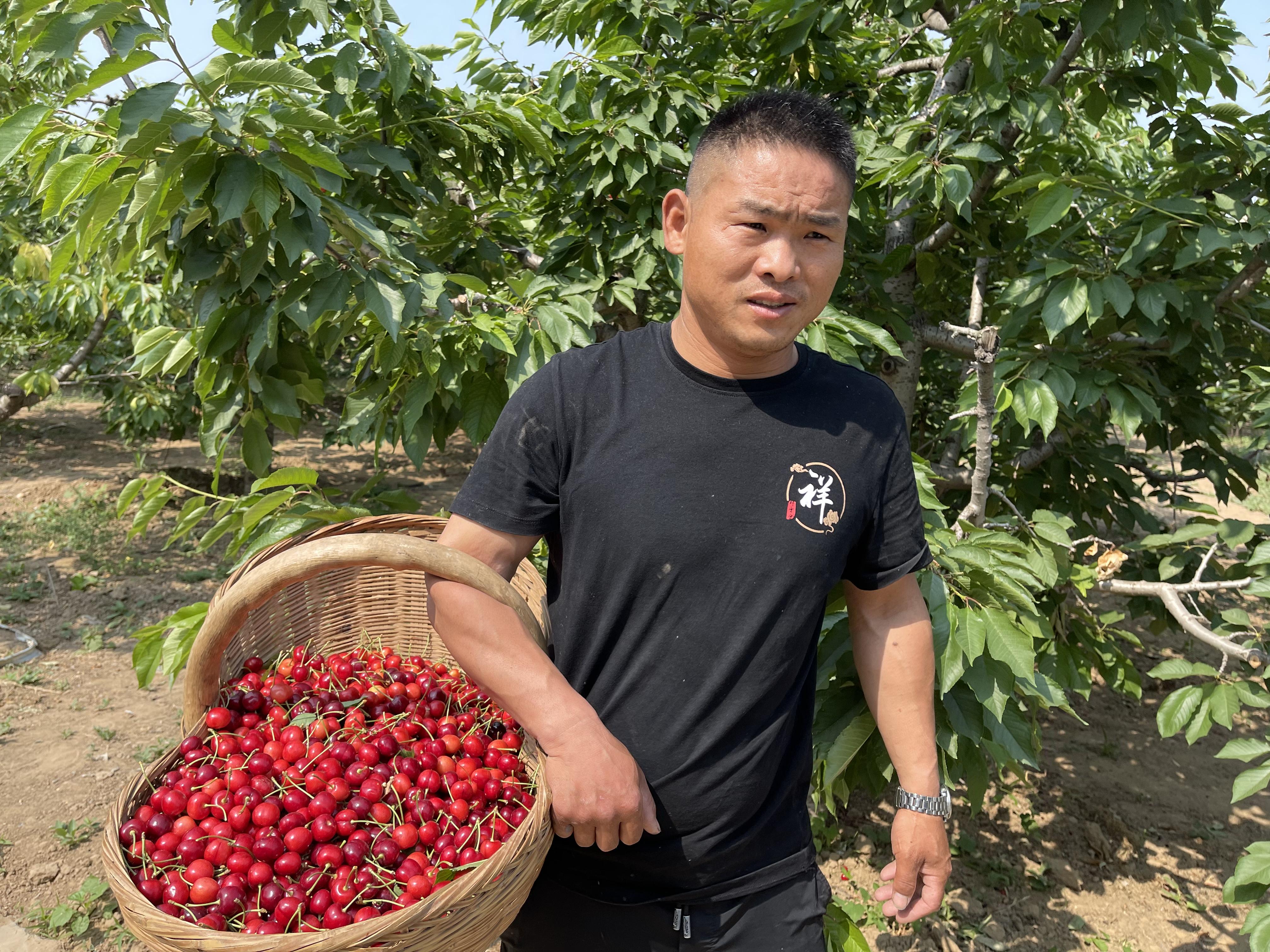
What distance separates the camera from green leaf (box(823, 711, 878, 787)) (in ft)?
6.00

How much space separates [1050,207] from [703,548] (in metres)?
1.62

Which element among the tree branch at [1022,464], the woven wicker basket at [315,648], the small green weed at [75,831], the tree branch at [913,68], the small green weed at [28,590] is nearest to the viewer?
the woven wicker basket at [315,648]

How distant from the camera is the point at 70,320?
22.7 feet

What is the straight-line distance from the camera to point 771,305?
52.5 inches

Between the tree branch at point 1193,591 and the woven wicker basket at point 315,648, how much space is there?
1.73 metres

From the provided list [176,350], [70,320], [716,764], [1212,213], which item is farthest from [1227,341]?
[70,320]

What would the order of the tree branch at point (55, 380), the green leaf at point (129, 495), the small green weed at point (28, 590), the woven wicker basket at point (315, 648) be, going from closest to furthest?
the woven wicker basket at point (315, 648) < the green leaf at point (129, 495) < the small green weed at point (28, 590) < the tree branch at point (55, 380)

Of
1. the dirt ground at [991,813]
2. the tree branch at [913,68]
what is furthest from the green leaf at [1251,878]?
the tree branch at [913,68]

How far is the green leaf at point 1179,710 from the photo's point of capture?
239 cm

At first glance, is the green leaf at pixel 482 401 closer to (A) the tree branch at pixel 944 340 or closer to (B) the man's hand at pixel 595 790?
(B) the man's hand at pixel 595 790

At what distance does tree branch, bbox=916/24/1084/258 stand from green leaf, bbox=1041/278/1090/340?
37 centimetres

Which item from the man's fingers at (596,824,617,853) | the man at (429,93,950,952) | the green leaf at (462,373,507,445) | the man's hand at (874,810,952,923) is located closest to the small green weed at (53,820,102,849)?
the green leaf at (462,373,507,445)

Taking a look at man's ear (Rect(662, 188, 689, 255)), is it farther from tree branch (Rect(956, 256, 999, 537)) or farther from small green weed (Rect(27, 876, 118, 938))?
small green weed (Rect(27, 876, 118, 938))

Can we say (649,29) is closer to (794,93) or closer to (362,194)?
(362,194)
